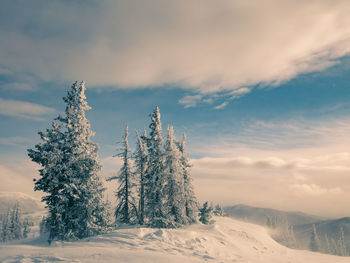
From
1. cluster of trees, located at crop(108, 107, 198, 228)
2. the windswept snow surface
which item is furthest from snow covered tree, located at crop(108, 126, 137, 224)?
the windswept snow surface

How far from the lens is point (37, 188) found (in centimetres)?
1984

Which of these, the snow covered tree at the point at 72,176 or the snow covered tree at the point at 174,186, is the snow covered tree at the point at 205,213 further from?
the snow covered tree at the point at 72,176

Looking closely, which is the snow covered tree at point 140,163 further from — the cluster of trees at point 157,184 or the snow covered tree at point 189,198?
the snow covered tree at point 189,198

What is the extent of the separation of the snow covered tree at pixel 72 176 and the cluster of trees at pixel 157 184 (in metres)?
7.28

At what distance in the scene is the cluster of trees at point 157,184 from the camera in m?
28.7

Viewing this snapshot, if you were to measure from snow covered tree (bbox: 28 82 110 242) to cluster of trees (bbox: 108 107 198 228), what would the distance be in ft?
23.9

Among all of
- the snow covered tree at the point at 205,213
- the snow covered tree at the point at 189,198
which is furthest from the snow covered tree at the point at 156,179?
the snow covered tree at the point at 205,213

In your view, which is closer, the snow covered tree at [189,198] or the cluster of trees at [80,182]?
the cluster of trees at [80,182]

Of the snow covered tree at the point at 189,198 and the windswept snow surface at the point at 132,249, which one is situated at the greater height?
the snow covered tree at the point at 189,198

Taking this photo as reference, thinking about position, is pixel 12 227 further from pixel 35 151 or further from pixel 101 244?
pixel 101 244

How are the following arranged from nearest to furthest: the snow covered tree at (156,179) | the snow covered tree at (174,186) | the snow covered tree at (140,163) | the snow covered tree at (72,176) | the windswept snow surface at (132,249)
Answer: the windswept snow surface at (132,249), the snow covered tree at (72,176), the snow covered tree at (156,179), the snow covered tree at (174,186), the snow covered tree at (140,163)

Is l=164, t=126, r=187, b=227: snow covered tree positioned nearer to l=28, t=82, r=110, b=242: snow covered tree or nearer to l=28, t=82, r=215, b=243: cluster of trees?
l=28, t=82, r=215, b=243: cluster of trees

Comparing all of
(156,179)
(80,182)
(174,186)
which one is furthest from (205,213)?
(80,182)

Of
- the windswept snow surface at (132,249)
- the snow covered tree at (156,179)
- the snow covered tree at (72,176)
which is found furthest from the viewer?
the snow covered tree at (156,179)
